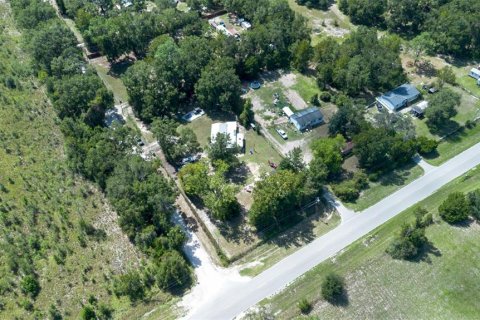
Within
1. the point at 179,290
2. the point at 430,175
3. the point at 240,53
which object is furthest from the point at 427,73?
the point at 179,290

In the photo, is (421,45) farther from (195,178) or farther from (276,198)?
(195,178)

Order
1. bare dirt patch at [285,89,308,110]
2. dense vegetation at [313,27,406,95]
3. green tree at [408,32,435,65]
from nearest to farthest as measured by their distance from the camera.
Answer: dense vegetation at [313,27,406,95], bare dirt patch at [285,89,308,110], green tree at [408,32,435,65]

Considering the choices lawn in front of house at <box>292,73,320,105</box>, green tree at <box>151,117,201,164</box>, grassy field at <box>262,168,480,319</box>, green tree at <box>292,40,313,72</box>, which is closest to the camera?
grassy field at <box>262,168,480,319</box>

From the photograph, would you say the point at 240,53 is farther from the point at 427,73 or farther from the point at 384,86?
the point at 427,73

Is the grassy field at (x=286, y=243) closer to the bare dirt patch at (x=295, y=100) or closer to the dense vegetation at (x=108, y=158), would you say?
the dense vegetation at (x=108, y=158)

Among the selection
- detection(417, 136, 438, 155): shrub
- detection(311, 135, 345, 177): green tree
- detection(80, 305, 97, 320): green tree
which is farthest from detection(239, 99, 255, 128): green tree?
detection(80, 305, 97, 320): green tree

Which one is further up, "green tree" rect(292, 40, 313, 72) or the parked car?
"green tree" rect(292, 40, 313, 72)

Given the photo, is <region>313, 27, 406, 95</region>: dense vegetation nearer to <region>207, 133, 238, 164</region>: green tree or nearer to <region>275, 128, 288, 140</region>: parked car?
<region>275, 128, 288, 140</region>: parked car

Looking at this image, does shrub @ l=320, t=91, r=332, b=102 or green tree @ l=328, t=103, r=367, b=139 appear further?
shrub @ l=320, t=91, r=332, b=102
